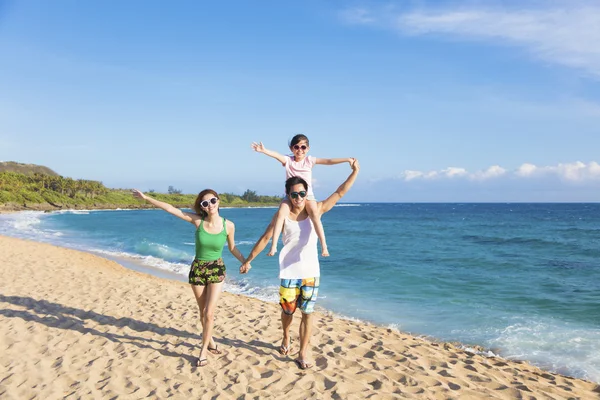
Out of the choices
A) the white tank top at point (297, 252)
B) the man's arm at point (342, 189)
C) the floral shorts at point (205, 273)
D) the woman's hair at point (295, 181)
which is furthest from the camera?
the floral shorts at point (205, 273)

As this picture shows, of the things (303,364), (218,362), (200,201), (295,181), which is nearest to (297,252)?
(295,181)

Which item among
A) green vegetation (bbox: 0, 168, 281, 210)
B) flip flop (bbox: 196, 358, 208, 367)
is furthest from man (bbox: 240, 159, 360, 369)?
green vegetation (bbox: 0, 168, 281, 210)

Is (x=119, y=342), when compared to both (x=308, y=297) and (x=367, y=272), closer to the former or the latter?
(x=308, y=297)

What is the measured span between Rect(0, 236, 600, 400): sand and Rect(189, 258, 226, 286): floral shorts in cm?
111

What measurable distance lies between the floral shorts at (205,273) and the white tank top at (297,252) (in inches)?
33.3

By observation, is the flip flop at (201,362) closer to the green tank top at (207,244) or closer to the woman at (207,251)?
the woman at (207,251)

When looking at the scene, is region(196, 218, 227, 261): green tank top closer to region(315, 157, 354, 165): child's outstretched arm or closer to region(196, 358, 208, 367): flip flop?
region(196, 358, 208, 367): flip flop

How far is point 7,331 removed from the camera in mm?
6730

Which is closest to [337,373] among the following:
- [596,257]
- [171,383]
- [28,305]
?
[171,383]

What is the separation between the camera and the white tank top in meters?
4.88

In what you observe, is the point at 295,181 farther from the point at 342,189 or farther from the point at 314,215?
the point at 342,189

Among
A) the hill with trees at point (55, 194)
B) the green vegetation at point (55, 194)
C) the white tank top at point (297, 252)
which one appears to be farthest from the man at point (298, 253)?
the green vegetation at point (55, 194)

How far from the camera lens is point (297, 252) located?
16.0ft

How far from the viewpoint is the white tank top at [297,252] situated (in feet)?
16.0
